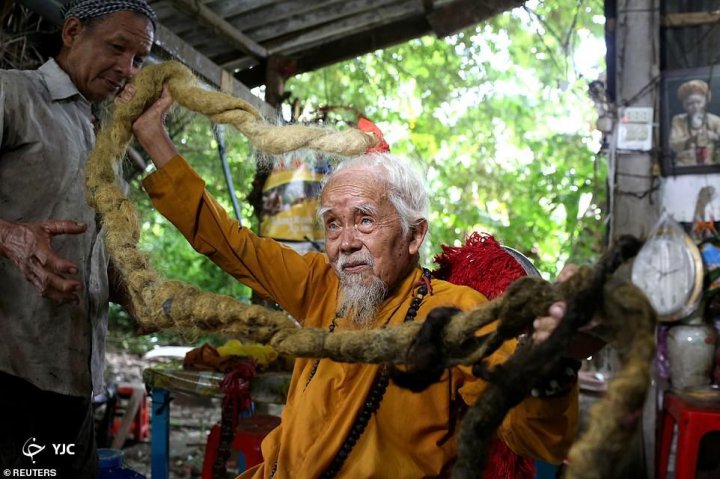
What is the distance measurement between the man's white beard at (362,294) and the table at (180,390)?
5.08 feet

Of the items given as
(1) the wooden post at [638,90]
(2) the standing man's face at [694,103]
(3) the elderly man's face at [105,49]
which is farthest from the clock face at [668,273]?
(3) the elderly man's face at [105,49]

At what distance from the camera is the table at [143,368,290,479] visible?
3.20 m

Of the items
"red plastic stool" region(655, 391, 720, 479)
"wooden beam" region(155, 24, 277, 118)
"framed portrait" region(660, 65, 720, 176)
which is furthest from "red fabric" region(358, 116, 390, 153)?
"framed portrait" region(660, 65, 720, 176)

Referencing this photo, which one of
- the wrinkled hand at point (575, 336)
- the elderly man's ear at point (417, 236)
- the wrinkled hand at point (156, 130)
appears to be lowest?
the wrinkled hand at point (575, 336)

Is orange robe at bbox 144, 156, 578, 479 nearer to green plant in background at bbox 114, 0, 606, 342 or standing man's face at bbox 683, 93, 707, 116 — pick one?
standing man's face at bbox 683, 93, 707, 116

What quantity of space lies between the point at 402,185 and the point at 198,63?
2.71 metres

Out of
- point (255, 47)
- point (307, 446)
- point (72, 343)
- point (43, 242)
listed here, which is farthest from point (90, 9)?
point (255, 47)

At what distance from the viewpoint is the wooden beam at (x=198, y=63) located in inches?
145

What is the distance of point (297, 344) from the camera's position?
109 centimetres

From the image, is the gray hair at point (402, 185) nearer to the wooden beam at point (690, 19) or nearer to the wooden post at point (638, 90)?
the wooden post at point (638, 90)

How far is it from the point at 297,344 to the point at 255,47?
4039 mm

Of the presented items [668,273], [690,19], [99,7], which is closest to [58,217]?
[99,7]

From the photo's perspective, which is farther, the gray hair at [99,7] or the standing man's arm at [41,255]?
the gray hair at [99,7]

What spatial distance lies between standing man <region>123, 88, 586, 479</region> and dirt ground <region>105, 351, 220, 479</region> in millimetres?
2560
